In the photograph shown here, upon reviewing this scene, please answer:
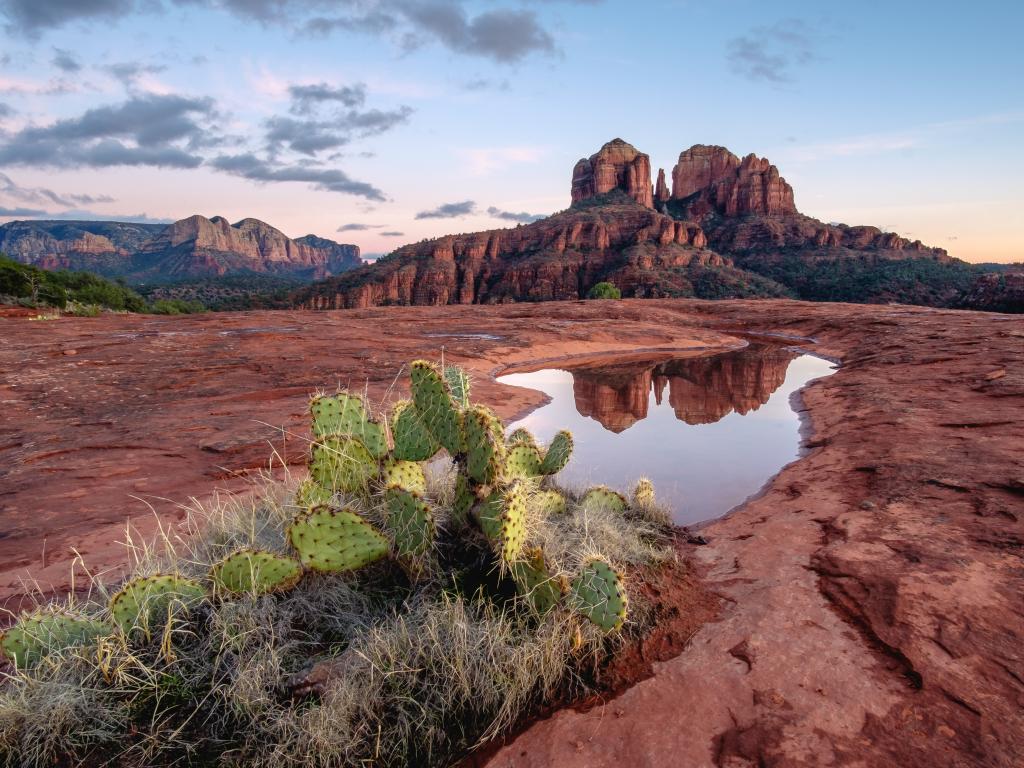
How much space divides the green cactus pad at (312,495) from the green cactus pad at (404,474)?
40 cm

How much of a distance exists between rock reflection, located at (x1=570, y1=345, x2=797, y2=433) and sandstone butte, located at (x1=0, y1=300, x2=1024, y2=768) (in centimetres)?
26

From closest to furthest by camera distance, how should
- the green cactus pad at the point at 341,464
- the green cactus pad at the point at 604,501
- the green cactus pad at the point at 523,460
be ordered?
the green cactus pad at the point at 341,464 < the green cactus pad at the point at 523,460 < the green cactus pad at the point at 604,501

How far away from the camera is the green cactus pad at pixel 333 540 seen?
2873 millimetres

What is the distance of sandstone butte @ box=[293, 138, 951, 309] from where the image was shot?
6756 cm

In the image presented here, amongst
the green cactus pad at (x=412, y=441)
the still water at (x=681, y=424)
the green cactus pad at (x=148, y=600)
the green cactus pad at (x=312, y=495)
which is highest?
the green cactus pad at (x=412, y=441)

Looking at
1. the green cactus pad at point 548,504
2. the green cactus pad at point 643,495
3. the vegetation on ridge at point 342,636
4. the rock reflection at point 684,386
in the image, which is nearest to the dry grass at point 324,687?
the vegetation on ridge at point 342,636

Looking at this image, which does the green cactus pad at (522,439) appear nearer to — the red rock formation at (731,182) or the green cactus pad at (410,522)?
the green cactus pad at (410,522)

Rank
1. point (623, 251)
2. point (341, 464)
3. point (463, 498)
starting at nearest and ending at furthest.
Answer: point (463, 498)
point (341, 464)
point (623, 251)

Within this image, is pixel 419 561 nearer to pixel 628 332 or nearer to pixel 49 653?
pixel 49 653

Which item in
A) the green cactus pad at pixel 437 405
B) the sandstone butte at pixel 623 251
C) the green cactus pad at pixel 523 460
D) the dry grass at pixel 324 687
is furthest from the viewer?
the sandstone butte at pixel 623 251

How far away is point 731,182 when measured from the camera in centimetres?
9819

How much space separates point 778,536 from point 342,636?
142 inches

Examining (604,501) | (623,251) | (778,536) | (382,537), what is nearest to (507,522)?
(382,537)

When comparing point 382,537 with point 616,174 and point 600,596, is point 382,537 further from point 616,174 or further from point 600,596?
point 616,174
